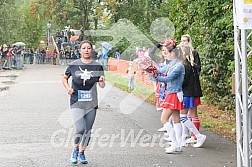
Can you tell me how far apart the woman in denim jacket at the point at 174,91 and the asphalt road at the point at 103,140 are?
0.29 metres

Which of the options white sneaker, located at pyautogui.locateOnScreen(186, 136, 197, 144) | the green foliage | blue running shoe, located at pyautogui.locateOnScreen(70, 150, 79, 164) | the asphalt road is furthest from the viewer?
the green foliage

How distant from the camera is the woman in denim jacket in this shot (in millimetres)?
8938

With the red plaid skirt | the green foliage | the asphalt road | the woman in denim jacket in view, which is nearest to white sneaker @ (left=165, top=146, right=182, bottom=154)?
the woman in denim jacket

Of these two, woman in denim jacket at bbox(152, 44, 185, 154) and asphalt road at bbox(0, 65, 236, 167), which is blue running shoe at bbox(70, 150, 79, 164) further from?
woman in denim jacket at bbox(152, 44, 185, 154)

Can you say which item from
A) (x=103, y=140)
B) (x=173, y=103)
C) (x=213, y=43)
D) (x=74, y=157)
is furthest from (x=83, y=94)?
(x=213, y=43)

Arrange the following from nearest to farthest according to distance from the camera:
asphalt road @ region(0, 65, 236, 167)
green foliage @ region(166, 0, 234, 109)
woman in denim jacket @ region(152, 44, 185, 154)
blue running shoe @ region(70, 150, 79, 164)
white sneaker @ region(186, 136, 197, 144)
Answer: blue running shoe @ region(70, 150, 79, 164) < asphalt road @ region(0, 65, 236, 167) < woman in denim jacket @ region(152, 44, 185, 154) < white sneaker @ region(186, 136, 197, 144) < green foliage @ region(166, 0, 234, 109)

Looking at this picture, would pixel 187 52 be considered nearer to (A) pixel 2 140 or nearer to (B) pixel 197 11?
(A) pixel 2 140

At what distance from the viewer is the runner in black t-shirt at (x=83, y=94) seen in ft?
26.8

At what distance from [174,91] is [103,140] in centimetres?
203

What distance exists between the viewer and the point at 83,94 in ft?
26.8

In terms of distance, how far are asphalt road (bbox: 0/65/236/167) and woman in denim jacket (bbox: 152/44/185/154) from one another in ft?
0.97

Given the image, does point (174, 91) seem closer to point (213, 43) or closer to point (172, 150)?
point (172, 150)

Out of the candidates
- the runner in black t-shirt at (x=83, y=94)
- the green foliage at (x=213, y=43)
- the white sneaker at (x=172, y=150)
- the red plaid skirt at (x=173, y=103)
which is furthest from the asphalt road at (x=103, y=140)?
the green foliage at (x=213, y=43)

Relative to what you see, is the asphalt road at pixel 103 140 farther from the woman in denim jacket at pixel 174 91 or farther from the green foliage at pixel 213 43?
the green foliage at pixel 213 43
